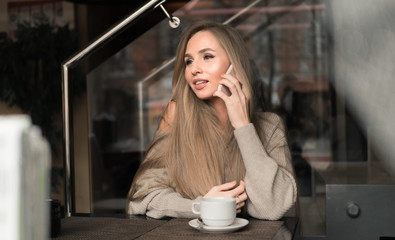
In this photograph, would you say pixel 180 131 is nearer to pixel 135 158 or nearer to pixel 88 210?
pixel 88 210

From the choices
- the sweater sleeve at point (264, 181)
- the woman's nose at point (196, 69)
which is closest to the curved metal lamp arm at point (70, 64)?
the woman's nose at point (196, 69)

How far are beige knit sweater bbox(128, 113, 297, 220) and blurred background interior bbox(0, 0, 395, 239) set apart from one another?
1.44 metres

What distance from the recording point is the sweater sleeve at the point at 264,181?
1.50 m

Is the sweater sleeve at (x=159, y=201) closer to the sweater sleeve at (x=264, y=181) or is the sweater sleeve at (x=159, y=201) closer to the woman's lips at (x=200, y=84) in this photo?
the sweater sleeve at (x=264, y=181)

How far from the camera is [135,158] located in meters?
4.92

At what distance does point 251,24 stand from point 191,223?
3403mm

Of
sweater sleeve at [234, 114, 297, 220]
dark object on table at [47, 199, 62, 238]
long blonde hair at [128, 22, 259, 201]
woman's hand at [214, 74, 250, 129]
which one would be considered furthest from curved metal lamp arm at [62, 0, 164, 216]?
dark object on table at [47, 199, 62, 238]

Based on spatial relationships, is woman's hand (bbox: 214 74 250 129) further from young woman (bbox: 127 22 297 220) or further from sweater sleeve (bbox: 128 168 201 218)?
sweater sleeve (bbox: 128 168 201 218)

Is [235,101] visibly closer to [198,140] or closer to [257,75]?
[198,140]

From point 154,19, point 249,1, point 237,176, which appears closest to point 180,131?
point 237,176

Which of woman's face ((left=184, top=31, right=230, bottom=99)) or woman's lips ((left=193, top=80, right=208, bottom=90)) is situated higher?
woman's face ((left=184, top=31, right=230, bottom=99))

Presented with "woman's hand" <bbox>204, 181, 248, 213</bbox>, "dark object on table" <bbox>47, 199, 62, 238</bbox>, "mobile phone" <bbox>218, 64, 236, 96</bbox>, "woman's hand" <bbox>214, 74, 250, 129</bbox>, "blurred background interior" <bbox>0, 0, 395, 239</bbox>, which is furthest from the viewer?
"blurred background interior" <bbox>0, 0, 395, 239</bbox>

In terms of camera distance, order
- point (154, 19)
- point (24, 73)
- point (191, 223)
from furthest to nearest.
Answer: point (24, 73)
point (154, 19)
point (191, 223)

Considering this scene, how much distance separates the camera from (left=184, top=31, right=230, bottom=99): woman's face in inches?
73.5
